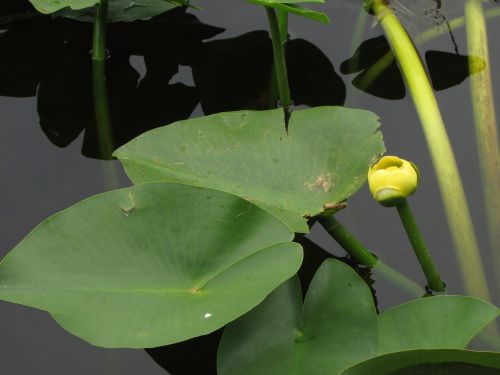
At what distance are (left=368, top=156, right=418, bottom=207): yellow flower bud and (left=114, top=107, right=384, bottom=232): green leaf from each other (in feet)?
0.35

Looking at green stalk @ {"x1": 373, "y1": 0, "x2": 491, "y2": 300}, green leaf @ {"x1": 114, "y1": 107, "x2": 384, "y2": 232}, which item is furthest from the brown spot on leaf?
green stalk @ {"x1": 373, "y1": 0, "x2": 491, "y2": 300}

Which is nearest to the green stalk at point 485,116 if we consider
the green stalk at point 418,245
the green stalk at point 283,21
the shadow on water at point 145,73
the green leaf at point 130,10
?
the green stalk at point 418,245

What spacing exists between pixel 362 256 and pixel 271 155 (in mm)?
227

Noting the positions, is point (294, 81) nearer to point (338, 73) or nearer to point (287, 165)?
point (338, 73)

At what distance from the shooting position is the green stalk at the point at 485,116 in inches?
53.6

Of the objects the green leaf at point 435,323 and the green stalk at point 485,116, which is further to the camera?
the green stalk at point 485,116

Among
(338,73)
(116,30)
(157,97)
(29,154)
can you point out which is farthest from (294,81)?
(29,154)

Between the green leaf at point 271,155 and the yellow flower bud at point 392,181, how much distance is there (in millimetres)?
107

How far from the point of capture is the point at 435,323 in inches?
40.4

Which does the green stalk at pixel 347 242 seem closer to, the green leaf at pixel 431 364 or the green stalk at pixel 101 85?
the green leaf at pixel 431 364

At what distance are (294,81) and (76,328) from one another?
2.78 ft

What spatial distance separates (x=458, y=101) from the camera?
1589 millimetres

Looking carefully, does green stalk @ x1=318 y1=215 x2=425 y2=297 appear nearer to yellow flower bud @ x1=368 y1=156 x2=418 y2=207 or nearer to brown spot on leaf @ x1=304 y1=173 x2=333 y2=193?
brown spot on leaf @ x1=304 y1=173 x2=333 y2=193

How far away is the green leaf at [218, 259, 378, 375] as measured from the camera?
40.2 inches
